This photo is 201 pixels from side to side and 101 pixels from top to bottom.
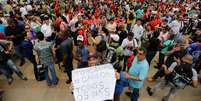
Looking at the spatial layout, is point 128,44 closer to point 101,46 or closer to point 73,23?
point 101,46

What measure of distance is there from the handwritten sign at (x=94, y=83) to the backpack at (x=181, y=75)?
1.53 metres

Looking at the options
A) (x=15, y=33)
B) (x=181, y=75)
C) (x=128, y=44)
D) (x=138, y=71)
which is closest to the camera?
(x=138, y=71)

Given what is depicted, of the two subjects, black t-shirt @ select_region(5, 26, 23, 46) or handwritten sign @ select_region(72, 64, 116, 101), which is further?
black t-shirt @ select_region(5, 26, 23, 46)

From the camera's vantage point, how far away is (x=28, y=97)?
21.4 feet

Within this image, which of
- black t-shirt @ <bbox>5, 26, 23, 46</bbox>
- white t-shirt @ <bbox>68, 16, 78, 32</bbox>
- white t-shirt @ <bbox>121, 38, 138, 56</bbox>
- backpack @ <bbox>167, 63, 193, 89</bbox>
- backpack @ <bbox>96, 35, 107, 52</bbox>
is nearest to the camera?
backpack @ <bbox>167, 63, 193, 89</bbox>

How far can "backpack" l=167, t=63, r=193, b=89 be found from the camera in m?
5.11

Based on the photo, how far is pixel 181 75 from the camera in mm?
5246

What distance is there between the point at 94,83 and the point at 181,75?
78.3 inches

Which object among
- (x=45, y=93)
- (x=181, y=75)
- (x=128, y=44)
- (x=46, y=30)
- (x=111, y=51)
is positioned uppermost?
(x=46, y=30)

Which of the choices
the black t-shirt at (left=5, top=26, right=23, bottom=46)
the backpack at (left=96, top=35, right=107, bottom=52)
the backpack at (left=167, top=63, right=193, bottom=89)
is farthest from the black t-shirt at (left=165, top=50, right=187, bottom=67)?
the black t-shirt at (left=5, top=26, right=23, bottom=46)

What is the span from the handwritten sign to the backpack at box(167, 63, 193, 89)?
5.02ft

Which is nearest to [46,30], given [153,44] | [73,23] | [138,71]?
[73,23]

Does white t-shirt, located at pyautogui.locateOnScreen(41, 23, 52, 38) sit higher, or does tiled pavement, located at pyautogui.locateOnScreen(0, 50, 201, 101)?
white t-shirt, located at pyautogui.locateOnScreen(41, 23, 52, 38)

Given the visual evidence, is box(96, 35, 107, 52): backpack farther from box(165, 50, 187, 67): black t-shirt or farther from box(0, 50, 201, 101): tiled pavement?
box(165, 50, 187, 67): black t-shirt
